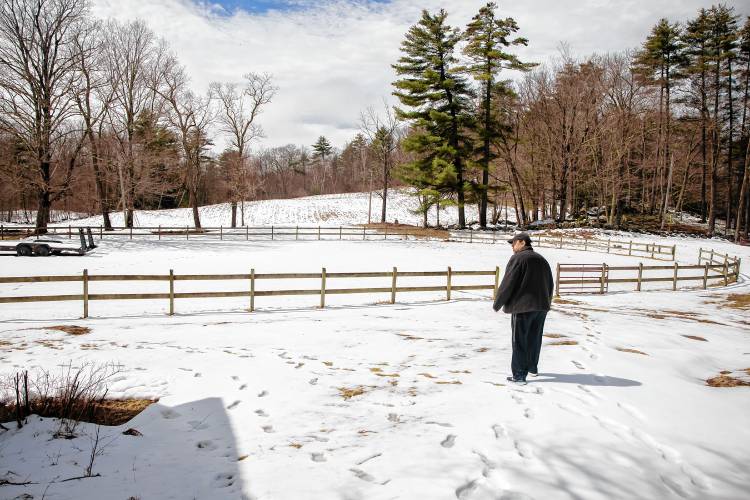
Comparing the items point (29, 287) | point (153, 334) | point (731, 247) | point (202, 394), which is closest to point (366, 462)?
point (202, 394)

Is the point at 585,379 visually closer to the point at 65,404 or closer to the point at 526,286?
the point at 526,286

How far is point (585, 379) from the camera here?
572cm

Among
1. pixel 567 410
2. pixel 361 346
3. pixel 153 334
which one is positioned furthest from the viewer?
pixel 153 334

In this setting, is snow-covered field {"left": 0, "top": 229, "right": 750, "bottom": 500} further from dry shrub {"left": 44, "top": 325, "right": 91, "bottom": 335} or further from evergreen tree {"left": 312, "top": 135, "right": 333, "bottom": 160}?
evergreen tree {"left": 312, "top": 135, "right": 333, "bottom": 160}

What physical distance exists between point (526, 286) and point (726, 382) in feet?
10.3

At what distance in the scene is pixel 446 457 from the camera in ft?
12.3

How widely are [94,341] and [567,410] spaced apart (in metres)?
8.25

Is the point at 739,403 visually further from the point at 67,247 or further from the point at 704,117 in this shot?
the point at 704,117

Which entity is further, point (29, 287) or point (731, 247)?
point (731, 247)

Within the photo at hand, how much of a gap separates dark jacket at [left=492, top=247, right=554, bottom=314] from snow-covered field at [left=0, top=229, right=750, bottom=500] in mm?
1069

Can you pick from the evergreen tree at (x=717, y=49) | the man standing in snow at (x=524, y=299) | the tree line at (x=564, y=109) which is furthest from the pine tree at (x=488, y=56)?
the man standing in snow at (x=524, y=299)

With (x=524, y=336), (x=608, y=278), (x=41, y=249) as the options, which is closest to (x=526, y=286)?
(x=524, y=336)

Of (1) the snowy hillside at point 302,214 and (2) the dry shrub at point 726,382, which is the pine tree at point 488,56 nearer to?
(1) the snowy hillside at point 302,214

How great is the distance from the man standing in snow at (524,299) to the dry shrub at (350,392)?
206 centimetres
